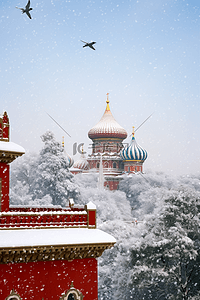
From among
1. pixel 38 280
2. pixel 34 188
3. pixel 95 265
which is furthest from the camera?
pixel 34 188

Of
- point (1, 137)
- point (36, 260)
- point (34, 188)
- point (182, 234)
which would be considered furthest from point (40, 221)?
point (34, 188)

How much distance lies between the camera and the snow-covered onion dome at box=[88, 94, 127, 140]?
5716cm

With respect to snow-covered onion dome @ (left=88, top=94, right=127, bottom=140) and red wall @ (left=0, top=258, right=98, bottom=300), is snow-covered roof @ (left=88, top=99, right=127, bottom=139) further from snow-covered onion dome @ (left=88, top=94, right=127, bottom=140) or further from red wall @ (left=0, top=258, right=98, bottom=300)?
red wall @ (left=0, top=258, right=98, bottom=300)

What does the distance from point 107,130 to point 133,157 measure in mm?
5700

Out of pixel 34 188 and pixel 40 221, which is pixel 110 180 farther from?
pixel 40 221

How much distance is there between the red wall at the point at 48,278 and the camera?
29.5ft

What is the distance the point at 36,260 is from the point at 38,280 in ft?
1.52

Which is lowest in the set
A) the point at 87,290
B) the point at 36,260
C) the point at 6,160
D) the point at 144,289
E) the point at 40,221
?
the point at 144,289

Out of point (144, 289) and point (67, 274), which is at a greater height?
point (67, 274)

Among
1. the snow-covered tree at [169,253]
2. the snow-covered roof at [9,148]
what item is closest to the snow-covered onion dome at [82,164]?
the snow-covered tree at [169,253]

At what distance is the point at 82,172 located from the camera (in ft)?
191

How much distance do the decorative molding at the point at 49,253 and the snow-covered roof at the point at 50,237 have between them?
9 centimetres

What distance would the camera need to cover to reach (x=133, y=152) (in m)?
54.9

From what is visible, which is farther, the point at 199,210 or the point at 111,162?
the point at 111,162
